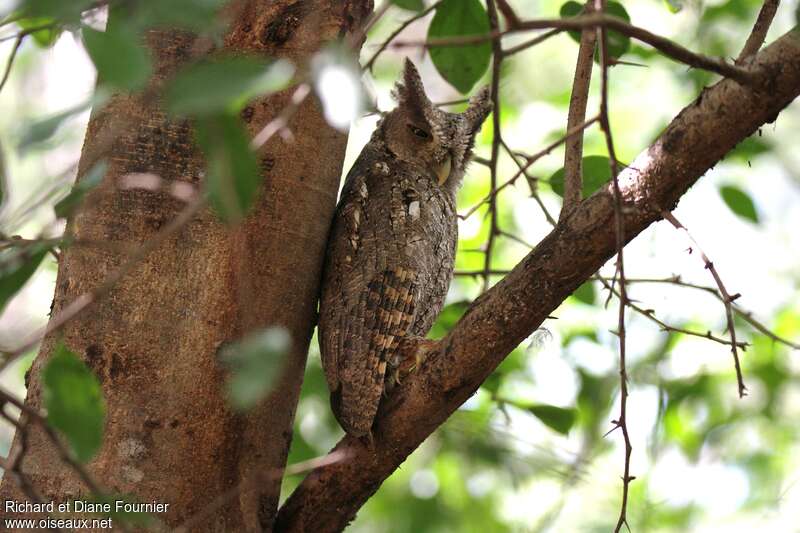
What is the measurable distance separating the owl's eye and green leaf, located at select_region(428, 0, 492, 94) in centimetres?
20

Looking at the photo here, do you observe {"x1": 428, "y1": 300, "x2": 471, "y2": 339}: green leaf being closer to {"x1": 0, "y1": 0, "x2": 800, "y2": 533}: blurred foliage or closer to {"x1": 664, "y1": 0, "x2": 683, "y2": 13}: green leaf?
{"x1": 0, "y1": 0, "x2": 800, "y2": 533}: blurred foliage

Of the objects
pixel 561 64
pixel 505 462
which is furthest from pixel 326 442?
pixel 561 64

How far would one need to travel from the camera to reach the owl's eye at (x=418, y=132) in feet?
7.93

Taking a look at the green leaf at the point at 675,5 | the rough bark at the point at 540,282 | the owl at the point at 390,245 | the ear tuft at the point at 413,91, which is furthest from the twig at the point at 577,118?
the ear tuft at the point at 413,91

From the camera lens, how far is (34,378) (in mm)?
1688

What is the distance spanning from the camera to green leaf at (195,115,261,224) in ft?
2.52

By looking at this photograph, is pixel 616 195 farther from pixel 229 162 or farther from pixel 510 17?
pixel 229 162

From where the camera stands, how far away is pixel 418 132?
2.42m

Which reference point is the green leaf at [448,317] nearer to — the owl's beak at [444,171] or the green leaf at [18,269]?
the owl's beak at [444,171]

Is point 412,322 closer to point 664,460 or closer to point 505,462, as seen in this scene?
point 505,462

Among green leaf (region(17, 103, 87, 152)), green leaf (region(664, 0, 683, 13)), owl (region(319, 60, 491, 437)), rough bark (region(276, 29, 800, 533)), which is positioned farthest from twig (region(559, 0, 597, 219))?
green leaf (region(17, 103, 87, 152))

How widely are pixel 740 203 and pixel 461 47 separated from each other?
32.8 inches

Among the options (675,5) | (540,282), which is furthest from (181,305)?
(675,5)

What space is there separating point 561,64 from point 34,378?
4812mm
